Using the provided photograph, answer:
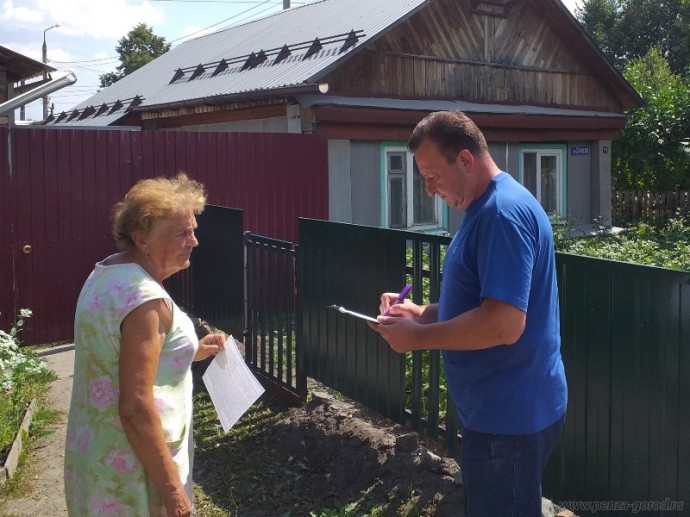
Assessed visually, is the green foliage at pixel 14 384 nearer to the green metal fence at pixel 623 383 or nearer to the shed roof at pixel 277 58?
the green metal fence at pixel 623 383

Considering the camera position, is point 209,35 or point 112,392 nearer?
point 112,392

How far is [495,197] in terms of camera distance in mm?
A: 2240

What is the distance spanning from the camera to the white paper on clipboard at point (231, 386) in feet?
9.58

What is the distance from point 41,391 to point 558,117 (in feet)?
36.1

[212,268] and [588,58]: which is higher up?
[588,58]

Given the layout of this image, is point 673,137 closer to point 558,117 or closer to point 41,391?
point 558,117

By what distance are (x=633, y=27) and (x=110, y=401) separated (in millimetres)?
49508

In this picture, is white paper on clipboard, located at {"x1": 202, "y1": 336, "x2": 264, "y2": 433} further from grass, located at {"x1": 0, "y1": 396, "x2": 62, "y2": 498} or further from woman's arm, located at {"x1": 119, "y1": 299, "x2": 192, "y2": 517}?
grass, located at {"x1": 0, "y1": 396, "x2": 62, "y2": 498}

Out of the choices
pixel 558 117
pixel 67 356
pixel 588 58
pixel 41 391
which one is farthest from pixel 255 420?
pixel 588 58

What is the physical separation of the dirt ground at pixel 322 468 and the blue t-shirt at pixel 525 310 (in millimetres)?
1322


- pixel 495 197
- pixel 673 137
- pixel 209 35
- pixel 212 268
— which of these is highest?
pixel 209 35

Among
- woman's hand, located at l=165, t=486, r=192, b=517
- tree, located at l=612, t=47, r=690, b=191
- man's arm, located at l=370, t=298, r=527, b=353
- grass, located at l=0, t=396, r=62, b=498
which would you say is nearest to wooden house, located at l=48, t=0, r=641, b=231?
tree, located at l=612, t=47, r=690, b=191

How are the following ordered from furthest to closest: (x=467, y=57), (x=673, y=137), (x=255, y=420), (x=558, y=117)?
(x=673, y=137), (x=558, y=117), (x=467, y=57), (x=255, y=420)

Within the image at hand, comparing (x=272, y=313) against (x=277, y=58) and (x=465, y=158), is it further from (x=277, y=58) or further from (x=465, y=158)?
(x=277, y=58)
